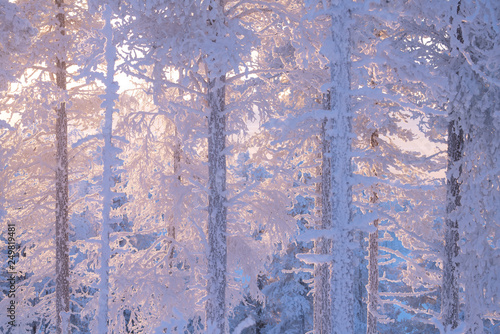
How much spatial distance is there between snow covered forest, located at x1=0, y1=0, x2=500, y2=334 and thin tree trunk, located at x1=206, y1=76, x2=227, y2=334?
35 mm

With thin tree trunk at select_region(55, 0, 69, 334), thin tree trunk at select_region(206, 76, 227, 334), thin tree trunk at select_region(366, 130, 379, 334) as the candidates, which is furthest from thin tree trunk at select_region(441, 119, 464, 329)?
thin tree trunk at select_region(55, 0, 69, 334)

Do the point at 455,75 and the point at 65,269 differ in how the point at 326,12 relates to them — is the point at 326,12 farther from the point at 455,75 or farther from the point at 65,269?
the point at 65,269

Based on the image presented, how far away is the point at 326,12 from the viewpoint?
596 cm

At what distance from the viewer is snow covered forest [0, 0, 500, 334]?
6.73 m

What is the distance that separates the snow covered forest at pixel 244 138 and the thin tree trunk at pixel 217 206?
3 cm

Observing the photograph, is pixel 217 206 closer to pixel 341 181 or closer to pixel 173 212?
pixel 173 212

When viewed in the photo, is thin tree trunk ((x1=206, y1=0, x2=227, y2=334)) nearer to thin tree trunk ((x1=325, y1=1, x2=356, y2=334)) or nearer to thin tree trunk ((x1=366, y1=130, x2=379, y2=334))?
thin tree trunk ((x1=325, y1=1, x2=356, y2=334))

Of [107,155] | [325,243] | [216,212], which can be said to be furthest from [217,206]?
[325,243]

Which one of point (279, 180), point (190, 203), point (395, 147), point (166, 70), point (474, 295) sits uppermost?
point (166, 70)

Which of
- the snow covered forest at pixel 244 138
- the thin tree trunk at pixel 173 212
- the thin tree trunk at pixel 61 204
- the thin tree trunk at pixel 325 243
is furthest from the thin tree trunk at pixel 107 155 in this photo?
the thin tree trunk at pixel 325 243

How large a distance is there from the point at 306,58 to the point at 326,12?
1797 mm

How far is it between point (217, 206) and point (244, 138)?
1972 mm

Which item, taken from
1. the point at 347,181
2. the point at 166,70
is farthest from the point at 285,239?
the point at 166,70

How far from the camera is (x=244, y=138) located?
9047 mm
